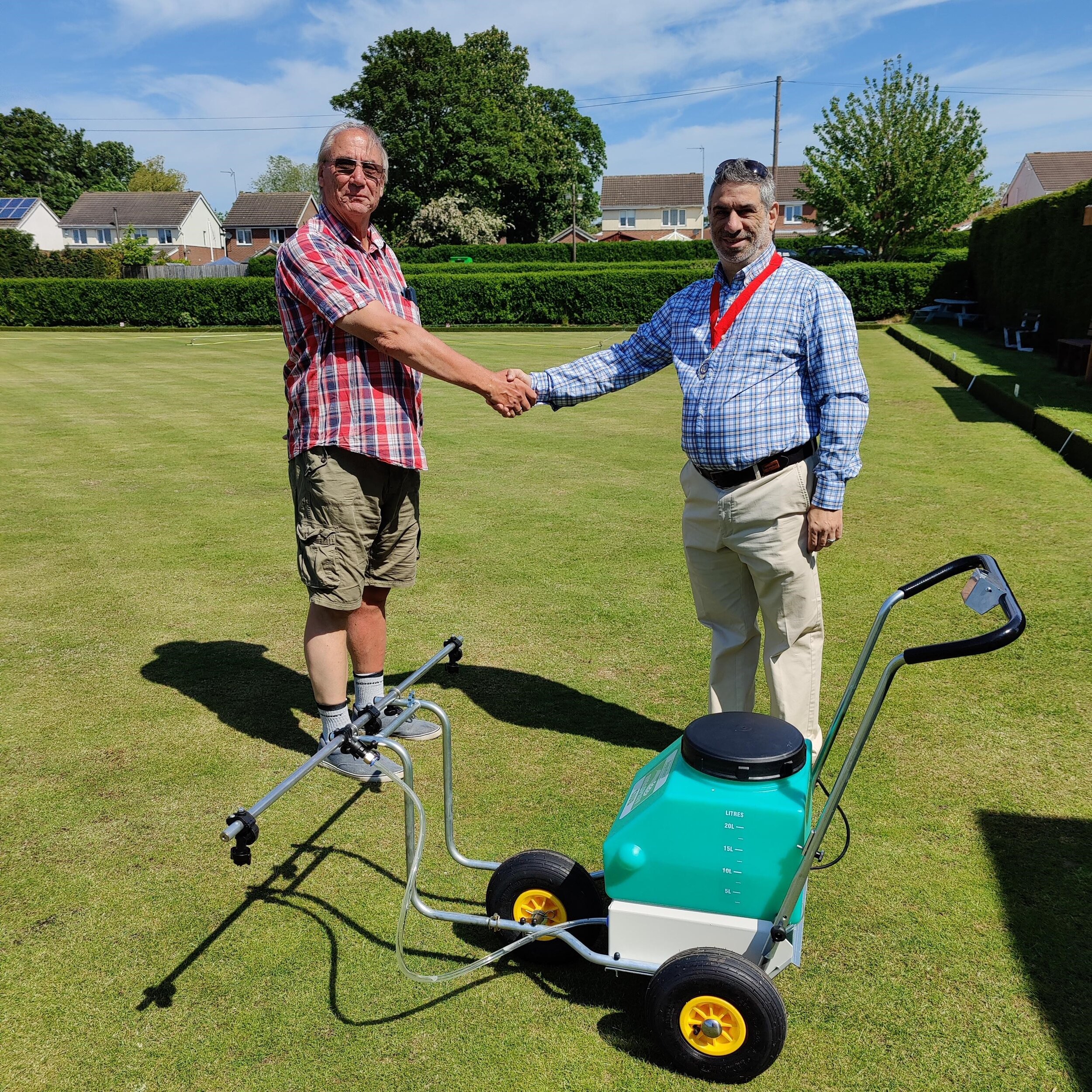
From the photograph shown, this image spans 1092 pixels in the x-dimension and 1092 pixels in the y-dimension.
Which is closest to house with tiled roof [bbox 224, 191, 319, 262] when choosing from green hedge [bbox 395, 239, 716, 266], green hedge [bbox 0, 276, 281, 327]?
green hedge [bbox 395, 239, 716, 266]

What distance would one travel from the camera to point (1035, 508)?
725cm

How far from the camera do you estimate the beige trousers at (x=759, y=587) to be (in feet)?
Result: 10.1

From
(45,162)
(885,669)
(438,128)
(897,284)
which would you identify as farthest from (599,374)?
(45,162)

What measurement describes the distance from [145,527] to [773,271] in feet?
18.3

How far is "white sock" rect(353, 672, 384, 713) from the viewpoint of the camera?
12.3ft

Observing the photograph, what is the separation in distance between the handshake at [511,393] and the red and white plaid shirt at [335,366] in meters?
0.31

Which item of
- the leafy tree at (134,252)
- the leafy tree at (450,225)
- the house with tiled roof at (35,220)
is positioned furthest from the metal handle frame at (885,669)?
the house with tiled roof at (35,220)

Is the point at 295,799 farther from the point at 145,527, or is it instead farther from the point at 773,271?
the point at 145,527

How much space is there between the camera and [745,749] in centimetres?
226

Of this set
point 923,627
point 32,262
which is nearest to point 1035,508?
point 923,627

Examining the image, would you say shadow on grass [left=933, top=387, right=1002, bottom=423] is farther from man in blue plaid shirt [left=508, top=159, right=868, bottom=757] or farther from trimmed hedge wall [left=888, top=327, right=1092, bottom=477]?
man in blue plaid shirt [left=508, top=159, right=868, bottom=757]

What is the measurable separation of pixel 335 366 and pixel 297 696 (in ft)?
5.79

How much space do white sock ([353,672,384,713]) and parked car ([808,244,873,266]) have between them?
42.4m

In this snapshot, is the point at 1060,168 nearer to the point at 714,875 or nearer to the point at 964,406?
the point at 964,406
